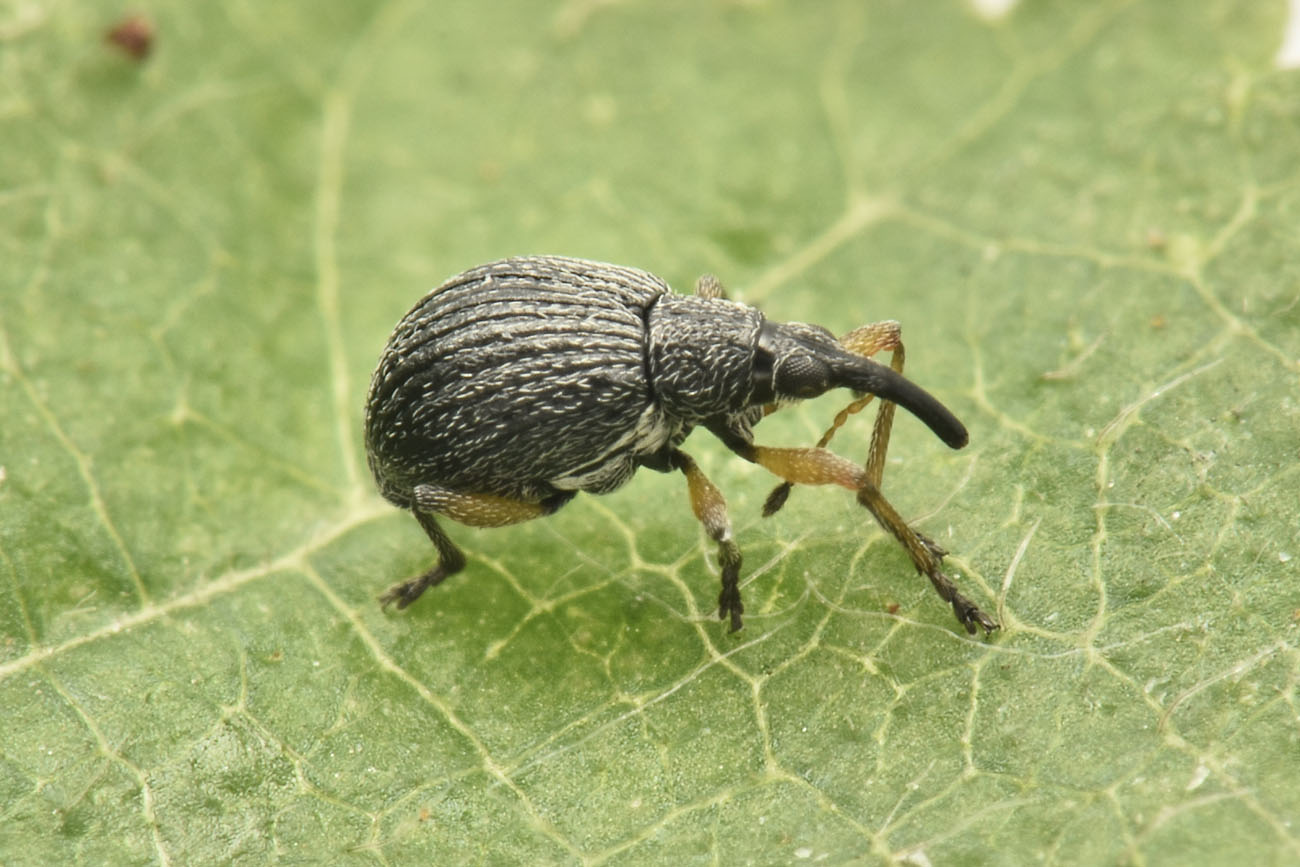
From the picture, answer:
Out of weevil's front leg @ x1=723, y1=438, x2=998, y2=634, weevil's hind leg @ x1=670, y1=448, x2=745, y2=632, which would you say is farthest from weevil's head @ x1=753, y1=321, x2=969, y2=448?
weevil's hind leg @ x1=670, y1=448, x2=745, y2=632

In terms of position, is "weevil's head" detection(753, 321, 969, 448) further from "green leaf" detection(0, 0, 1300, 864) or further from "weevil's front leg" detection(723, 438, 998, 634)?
"green leaf" detection(0, 0, 1300, 864)

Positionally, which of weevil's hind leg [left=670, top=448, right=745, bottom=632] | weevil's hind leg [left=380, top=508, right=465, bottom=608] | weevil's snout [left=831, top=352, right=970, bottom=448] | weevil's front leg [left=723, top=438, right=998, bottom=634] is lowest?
weevil's hind leg [left=380, top=508, right=465, bottom=608]

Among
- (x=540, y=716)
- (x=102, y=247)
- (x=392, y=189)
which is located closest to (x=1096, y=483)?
(x=540, y=716)

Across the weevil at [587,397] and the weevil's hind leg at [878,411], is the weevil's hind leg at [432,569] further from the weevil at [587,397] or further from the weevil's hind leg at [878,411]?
the weevil's hind leg at [878,411]

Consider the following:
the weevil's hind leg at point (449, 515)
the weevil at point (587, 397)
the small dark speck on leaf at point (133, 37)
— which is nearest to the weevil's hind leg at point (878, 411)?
the weevil at point (587, 397)

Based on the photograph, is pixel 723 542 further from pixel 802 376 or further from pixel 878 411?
pixel 878 411

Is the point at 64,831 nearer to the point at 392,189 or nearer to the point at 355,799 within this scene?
the point at 355,799
